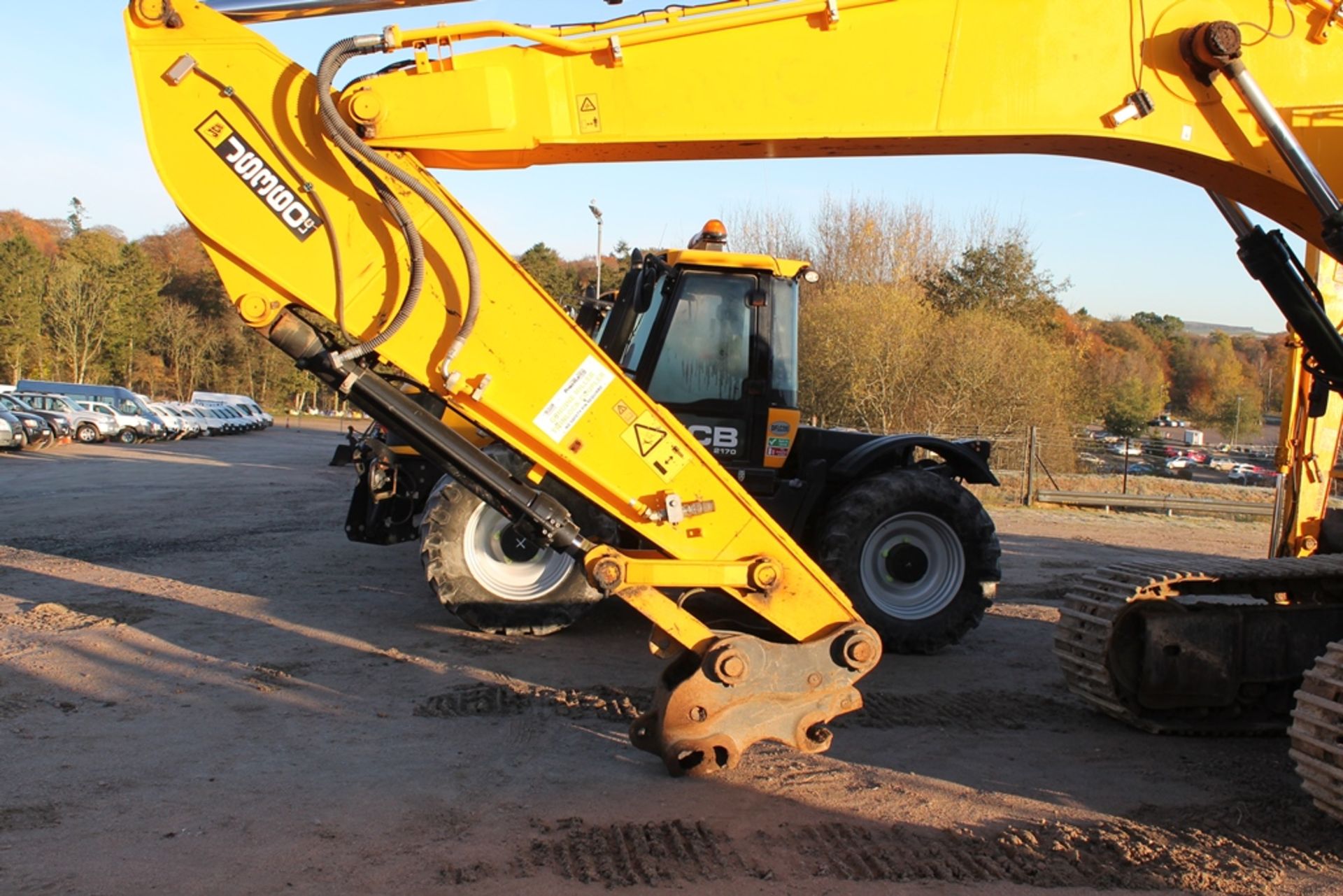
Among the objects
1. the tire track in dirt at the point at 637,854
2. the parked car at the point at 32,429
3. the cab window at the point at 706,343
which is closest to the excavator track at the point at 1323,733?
the tire track in dirt at the point at 637,854

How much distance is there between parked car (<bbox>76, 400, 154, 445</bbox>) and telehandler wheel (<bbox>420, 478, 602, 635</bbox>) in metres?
32.9

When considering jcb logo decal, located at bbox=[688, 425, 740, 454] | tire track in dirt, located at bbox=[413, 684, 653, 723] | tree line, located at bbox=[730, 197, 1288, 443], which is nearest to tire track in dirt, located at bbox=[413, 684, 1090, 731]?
tire track in dirt, located at bbox=[413, 684, 653, 723]

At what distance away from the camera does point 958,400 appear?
26.8 metres

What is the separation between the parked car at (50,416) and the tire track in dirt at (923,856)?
103ft

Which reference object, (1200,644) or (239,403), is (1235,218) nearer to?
(1200,644)

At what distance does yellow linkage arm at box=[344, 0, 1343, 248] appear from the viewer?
165 inches

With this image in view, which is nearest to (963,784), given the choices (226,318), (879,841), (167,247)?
(879,841)

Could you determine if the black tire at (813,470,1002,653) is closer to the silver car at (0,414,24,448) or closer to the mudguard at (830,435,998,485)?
the mudguard at (830,435,998,485)

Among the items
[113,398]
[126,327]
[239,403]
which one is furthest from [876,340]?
[126,327]

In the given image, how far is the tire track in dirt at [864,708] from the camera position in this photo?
5.89 m

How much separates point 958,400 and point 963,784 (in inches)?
892

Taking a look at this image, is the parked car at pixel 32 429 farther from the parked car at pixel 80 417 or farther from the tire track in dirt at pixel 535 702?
the tire track in dirt at pixel 535 702

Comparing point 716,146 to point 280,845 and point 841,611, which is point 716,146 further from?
point 280,845

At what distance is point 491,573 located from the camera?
776cm
